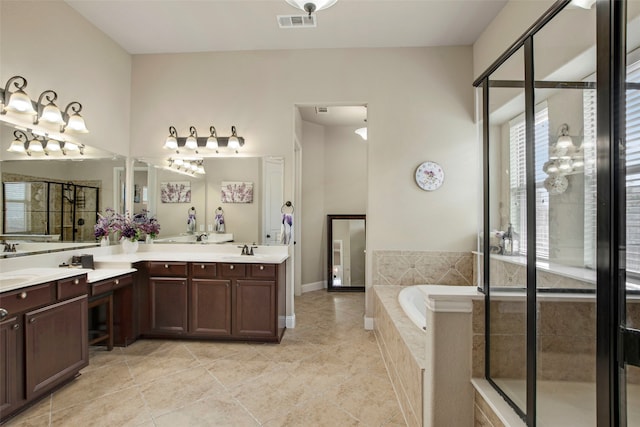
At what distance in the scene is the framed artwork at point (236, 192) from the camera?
149 inches

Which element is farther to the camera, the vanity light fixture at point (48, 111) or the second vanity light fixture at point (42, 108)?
the vanity light fixture at point (48, 111)

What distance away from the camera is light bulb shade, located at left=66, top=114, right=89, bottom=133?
2893 mm

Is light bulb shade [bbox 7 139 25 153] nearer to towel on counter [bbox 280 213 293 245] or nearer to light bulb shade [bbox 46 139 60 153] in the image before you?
light bulb shade [bbox 46 139 60 153]

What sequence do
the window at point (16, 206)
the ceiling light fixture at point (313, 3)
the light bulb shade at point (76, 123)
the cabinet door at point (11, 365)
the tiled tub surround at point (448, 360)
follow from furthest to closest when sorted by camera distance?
the light bulb shade at point (76, 123) → the window at point (16, 206) → the ceiling light fixture at point (313, 3) → the cabinet door at point (11, 365) → the tiled tub surround at point (448, 360)

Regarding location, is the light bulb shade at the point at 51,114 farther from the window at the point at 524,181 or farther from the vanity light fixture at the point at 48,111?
the window at the point at 524,181

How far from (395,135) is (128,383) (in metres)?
3.64

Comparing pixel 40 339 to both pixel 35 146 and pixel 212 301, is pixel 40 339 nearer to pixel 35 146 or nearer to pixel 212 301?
pixel 212 301

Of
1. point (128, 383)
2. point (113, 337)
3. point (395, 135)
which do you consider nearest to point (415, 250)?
point (395, 135)

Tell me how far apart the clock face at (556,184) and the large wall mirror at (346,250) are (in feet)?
13.6

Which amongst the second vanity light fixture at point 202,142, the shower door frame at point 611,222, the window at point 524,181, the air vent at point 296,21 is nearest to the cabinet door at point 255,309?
the second vanity light fixture at point 202,142

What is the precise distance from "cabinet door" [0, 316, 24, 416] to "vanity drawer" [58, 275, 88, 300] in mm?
315

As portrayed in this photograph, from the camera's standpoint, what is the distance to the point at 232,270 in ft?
10.3

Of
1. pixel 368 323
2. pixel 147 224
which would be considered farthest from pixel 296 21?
pixel 368 323

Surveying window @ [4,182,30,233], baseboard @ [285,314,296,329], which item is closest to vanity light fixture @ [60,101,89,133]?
window @ [4,182,30,233]
